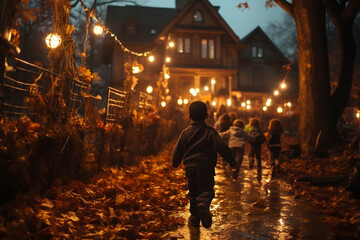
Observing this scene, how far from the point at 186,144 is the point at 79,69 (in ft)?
11.2

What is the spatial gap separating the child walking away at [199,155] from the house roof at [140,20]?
30865mm

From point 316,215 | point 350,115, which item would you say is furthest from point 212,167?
point 350,115

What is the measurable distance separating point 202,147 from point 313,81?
8754 millimetres

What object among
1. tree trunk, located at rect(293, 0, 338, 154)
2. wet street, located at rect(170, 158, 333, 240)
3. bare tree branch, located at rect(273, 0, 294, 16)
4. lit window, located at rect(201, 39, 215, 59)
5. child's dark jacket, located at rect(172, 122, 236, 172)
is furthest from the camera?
lit window, located at rect(201, 39, 215, 59)

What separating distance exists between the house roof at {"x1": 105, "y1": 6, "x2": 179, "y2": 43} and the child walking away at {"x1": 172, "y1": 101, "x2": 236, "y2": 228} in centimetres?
3087

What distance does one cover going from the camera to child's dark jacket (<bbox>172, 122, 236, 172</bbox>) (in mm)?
4957

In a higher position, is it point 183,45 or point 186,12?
point 186,12

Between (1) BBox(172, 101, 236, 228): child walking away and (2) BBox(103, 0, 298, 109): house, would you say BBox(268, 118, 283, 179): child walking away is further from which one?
(2) BBox(103, 0, 298, 109): house

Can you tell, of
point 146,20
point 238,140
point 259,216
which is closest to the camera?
point 259,216

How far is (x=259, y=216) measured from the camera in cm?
545

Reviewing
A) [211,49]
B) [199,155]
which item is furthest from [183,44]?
[199,155]

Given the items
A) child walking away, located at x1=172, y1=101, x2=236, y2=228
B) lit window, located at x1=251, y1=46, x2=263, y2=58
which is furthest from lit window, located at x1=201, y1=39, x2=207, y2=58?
child walking away, located at x1=172, y1=101, x2=236, y2=228

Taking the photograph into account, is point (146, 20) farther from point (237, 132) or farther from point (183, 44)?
point (237, 132)

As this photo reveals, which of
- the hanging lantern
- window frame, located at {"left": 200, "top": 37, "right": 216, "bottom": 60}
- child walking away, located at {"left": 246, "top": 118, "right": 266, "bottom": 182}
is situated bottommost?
child walking away, located at {"left": 246, "top": 118, "right": 266, "bottom": 182}
